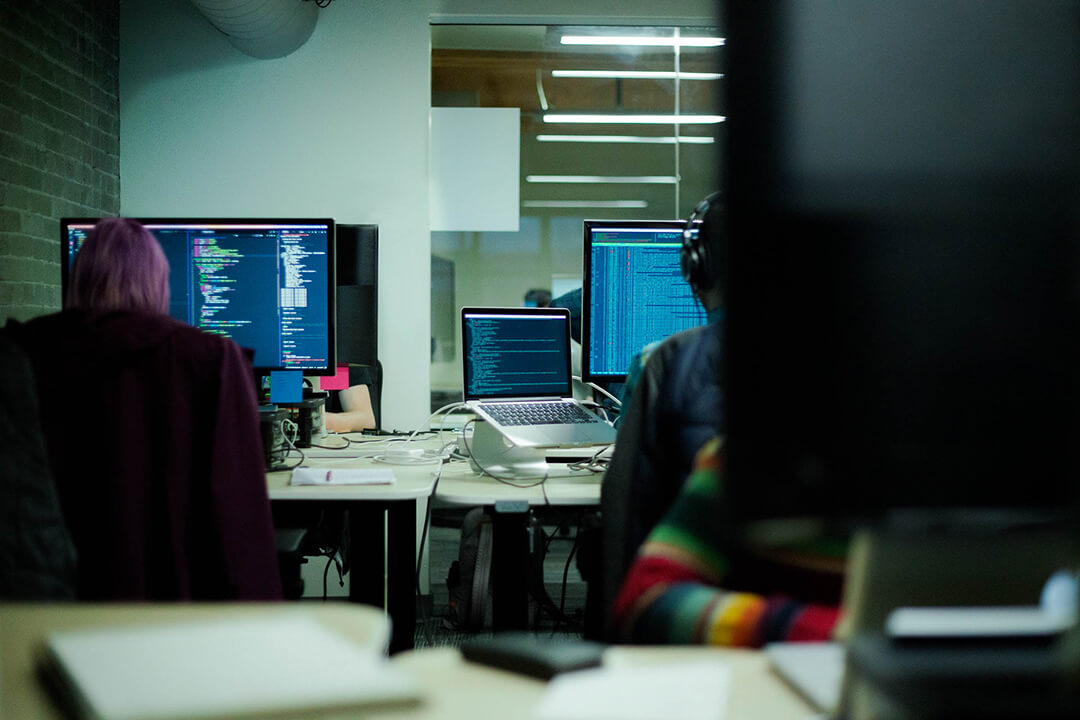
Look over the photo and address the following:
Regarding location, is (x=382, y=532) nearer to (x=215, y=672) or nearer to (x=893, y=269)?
(x=215, y=672)

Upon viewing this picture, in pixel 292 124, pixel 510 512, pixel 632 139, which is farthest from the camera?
pixel 632 139

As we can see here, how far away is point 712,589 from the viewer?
864 mm

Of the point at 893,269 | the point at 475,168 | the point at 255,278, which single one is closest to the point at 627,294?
the point at 255,278

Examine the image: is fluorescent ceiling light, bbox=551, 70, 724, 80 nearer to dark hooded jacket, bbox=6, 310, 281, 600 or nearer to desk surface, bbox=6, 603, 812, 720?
dark hooded jacket, bbox=6, 310, 281, 600

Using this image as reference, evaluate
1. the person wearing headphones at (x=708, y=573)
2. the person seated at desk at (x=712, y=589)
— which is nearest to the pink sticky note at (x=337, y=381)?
the person wearing headphones at (x=708, y=573)

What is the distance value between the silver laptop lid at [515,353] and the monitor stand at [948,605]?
1.59 metres

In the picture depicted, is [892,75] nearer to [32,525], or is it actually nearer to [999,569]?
[999,569]

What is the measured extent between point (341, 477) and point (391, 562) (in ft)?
0.69

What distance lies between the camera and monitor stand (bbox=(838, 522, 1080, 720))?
1.71 feet

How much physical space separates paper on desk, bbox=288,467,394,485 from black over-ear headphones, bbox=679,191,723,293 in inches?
29.6

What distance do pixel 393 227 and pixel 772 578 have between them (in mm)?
3600

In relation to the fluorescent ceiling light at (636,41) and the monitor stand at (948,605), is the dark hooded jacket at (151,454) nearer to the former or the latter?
the monitor stand at (948,605)

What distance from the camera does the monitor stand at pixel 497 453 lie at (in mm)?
2048

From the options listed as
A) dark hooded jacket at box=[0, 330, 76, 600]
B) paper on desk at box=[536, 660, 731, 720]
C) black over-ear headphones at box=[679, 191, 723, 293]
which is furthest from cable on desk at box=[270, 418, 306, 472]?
paper on desk at box=[536, 660, 731, 720]
